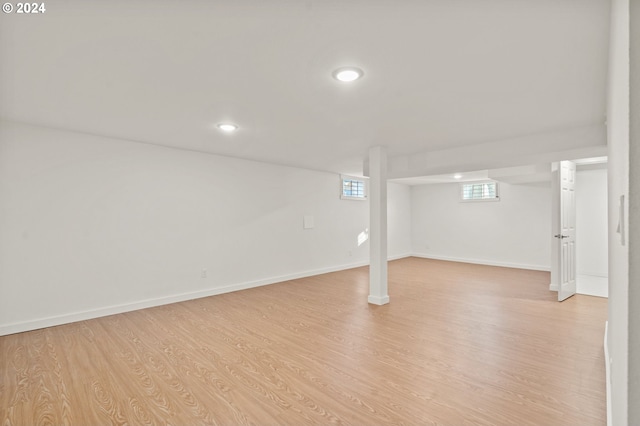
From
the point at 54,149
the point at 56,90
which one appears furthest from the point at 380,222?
the point at 54,149

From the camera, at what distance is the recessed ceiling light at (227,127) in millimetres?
3441

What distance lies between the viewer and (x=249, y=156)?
5.13 meters

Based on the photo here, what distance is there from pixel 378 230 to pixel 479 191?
524 centimetres

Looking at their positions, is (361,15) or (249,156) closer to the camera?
(361,15)

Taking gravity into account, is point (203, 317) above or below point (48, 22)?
below

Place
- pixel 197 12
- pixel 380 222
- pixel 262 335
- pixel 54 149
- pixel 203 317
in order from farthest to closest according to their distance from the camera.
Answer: pixel 380 222, pixel 203 317, pixel 54 149, pixel 262 335, pixel 197 12

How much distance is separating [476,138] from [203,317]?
4.12 meters

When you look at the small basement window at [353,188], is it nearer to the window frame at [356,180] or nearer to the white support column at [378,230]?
the window frame at [356,180]

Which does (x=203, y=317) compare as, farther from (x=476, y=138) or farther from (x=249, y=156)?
(x=476, y=138)

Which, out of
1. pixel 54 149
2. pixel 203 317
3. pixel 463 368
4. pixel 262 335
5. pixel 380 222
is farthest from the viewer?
pixel 380 222

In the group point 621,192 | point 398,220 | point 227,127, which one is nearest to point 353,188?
point 398,220

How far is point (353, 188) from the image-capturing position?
758 cm

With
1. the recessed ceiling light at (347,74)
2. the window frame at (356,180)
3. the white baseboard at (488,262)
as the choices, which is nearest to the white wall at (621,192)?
the recessed ceiling light at (347,74)

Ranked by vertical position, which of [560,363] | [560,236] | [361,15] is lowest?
[560,363]
